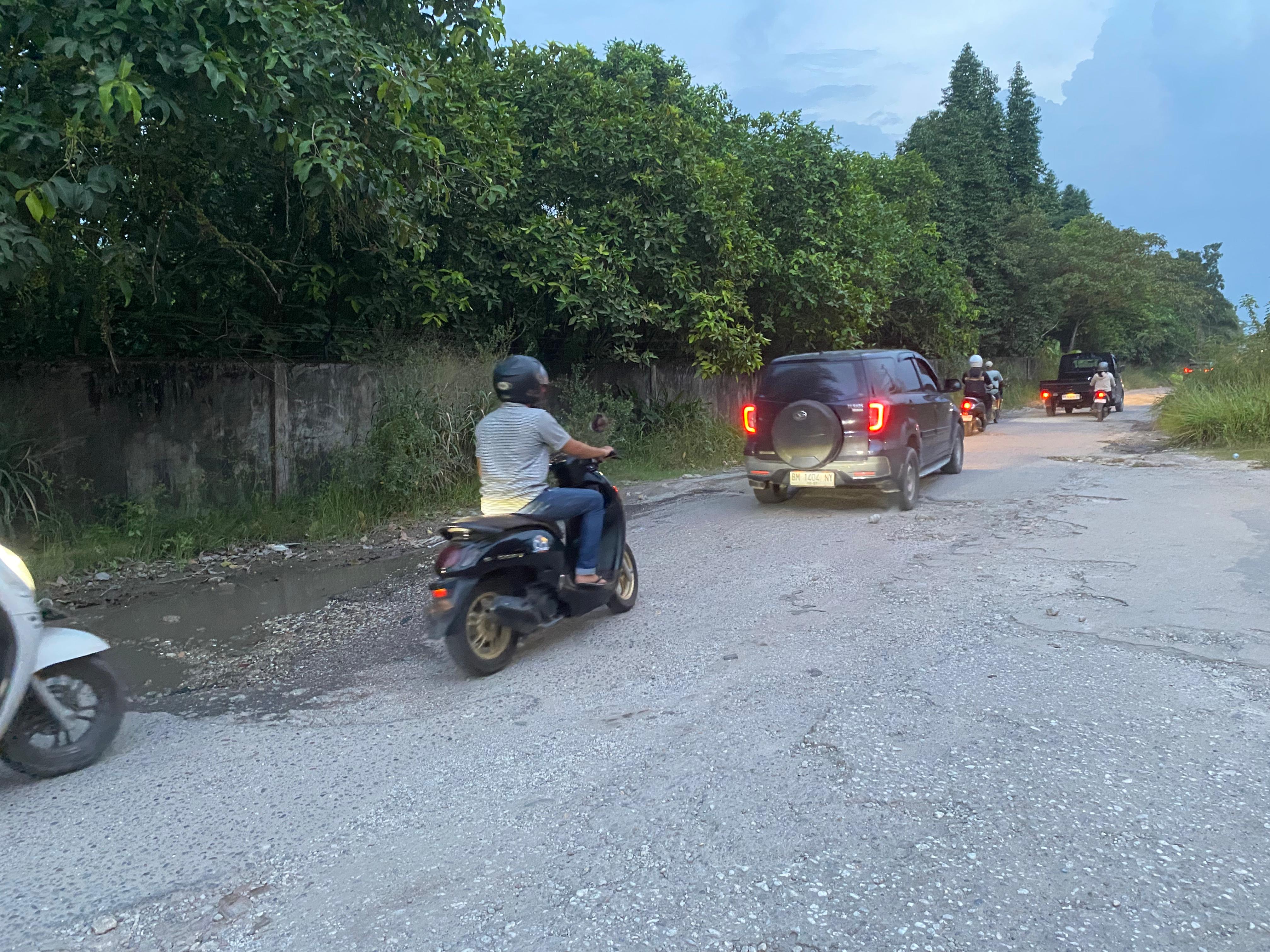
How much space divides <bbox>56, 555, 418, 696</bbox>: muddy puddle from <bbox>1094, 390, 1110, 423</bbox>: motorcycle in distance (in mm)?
20219

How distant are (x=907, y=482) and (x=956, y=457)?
318cm

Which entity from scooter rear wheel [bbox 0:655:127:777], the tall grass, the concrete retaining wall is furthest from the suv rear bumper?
the tall grass

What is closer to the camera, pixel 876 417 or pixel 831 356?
pixel 876 417

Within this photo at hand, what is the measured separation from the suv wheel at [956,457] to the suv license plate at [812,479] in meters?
3.53

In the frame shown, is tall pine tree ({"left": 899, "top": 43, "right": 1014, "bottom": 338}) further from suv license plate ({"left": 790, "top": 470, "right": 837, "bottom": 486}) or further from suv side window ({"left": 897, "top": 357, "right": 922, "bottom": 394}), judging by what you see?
suv license plate ({"left": 790, "top": 470, "right": 837, "bottom": 486})

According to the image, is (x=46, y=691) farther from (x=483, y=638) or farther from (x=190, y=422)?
(x=190, y=422)

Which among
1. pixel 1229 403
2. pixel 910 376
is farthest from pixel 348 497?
pixel 1229 403

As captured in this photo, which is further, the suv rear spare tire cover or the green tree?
the suv rear spare tire cover

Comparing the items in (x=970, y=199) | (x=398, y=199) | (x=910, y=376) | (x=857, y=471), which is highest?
(x=970, y=199)

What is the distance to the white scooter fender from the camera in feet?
13.5

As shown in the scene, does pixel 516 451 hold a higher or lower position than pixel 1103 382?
lower

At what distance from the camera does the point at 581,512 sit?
585 centimetres

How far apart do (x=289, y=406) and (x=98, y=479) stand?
6.84 feet

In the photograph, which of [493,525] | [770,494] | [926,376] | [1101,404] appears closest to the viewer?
[493,525]
